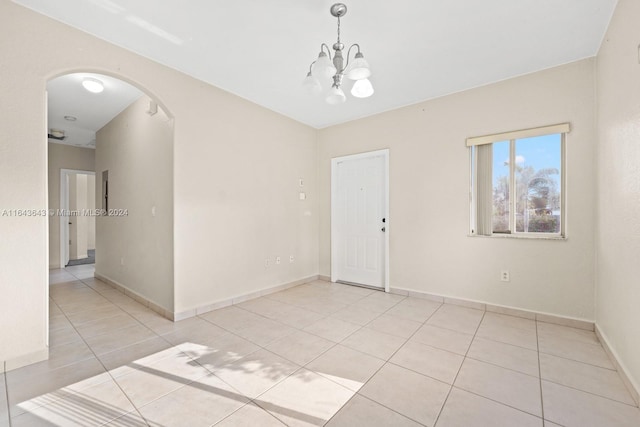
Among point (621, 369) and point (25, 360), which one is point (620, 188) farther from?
point (25, 360)

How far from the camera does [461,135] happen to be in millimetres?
3328

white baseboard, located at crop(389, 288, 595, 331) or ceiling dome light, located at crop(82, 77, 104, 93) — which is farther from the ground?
ceiling dome light, located at crop(82, 77, 104, 93)

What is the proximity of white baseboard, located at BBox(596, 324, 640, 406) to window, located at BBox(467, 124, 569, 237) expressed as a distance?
3.33 feet

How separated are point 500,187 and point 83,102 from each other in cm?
565

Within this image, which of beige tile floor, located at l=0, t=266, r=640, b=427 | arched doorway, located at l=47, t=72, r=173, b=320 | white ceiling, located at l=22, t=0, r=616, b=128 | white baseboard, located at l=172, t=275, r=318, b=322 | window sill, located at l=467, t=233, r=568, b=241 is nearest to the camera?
beige tile floor, located at l=0, t=266, r=640, b=427

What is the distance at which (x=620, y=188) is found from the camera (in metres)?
1.94

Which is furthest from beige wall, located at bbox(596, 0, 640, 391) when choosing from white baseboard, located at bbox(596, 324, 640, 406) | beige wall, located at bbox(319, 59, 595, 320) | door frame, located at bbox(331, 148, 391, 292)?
door frame, located at bbox(331, 148, 391, 292)

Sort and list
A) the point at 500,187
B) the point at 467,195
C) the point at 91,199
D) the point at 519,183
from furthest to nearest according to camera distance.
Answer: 1. the point at 91,199
2. the point at 467,195
3. the point at 500,187
4. the point at 519,183

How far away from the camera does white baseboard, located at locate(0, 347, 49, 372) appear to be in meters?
1.93

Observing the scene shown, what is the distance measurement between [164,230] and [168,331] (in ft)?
3.59

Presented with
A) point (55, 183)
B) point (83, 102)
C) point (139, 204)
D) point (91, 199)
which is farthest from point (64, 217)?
point (139, 204)

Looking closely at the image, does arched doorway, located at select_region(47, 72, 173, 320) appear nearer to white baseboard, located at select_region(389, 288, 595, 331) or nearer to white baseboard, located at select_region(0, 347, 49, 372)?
white baseboard, located at select_region(0, 347, 49, 372)

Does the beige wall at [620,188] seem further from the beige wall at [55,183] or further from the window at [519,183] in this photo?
the beige wall at [55,183]

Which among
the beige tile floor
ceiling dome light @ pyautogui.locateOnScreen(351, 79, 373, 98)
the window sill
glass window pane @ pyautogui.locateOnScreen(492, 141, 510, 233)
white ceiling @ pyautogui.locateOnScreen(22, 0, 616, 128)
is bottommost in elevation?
the beige tile floor
